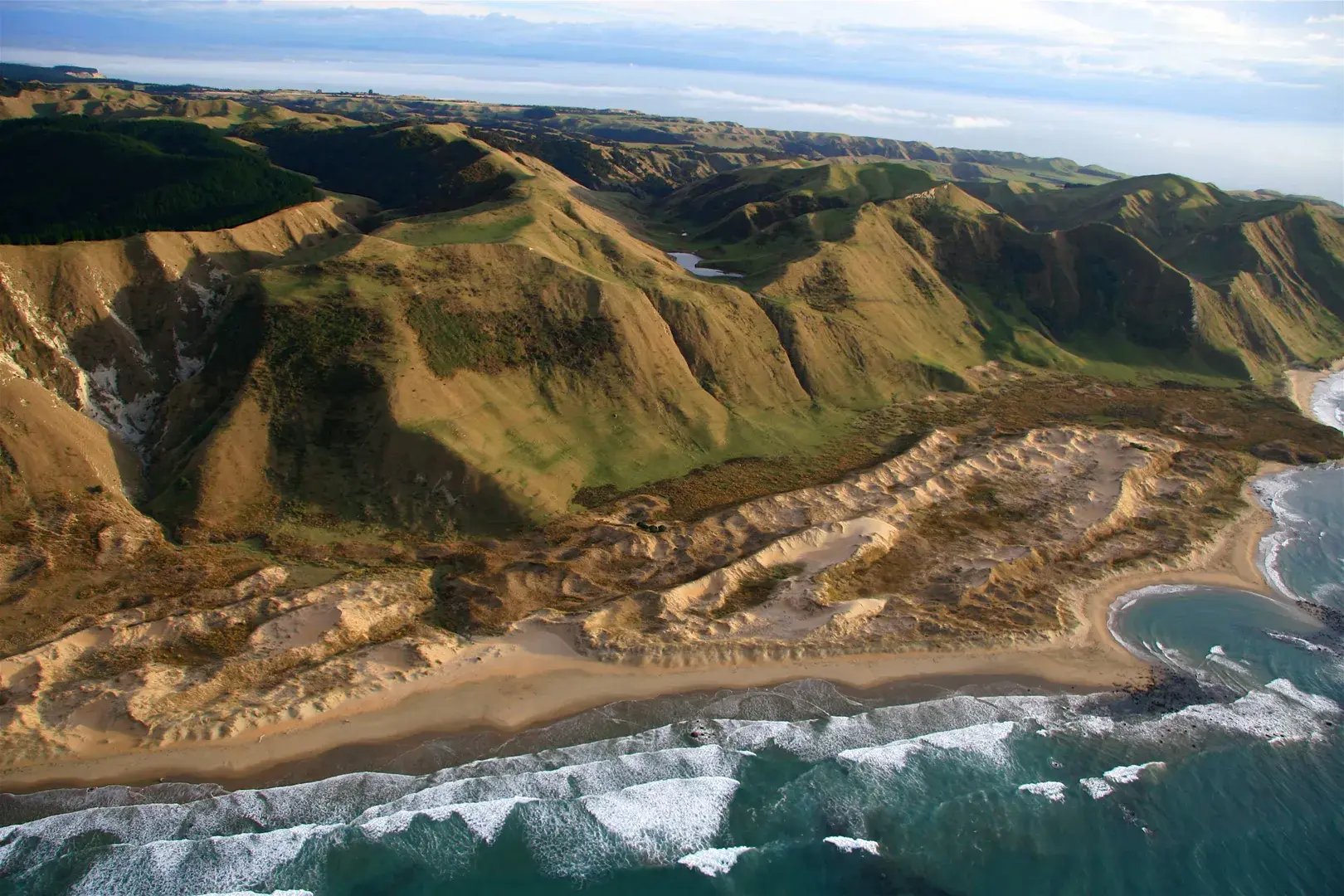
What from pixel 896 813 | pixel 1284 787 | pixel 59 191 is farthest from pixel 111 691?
pixel 59 191

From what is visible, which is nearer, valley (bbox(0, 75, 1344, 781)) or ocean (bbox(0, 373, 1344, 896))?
ocean (bbox(0, 373, 1344, 896))

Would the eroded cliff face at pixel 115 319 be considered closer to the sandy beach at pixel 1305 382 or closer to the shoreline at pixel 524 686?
the shoreline at pixel 524 686

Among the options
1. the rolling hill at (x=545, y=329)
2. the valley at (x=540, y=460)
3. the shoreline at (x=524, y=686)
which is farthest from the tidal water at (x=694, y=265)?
the shoreline at (x=524, y=686)

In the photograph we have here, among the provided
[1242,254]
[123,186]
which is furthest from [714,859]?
[1242,254]

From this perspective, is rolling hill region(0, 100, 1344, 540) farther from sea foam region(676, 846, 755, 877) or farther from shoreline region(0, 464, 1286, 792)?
sea foam region(676, 846, 755, 877)

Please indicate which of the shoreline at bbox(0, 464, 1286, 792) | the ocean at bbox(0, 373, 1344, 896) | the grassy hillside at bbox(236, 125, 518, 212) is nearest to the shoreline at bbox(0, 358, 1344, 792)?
the shoreline at bbox(0, 464, 1286, 792)
